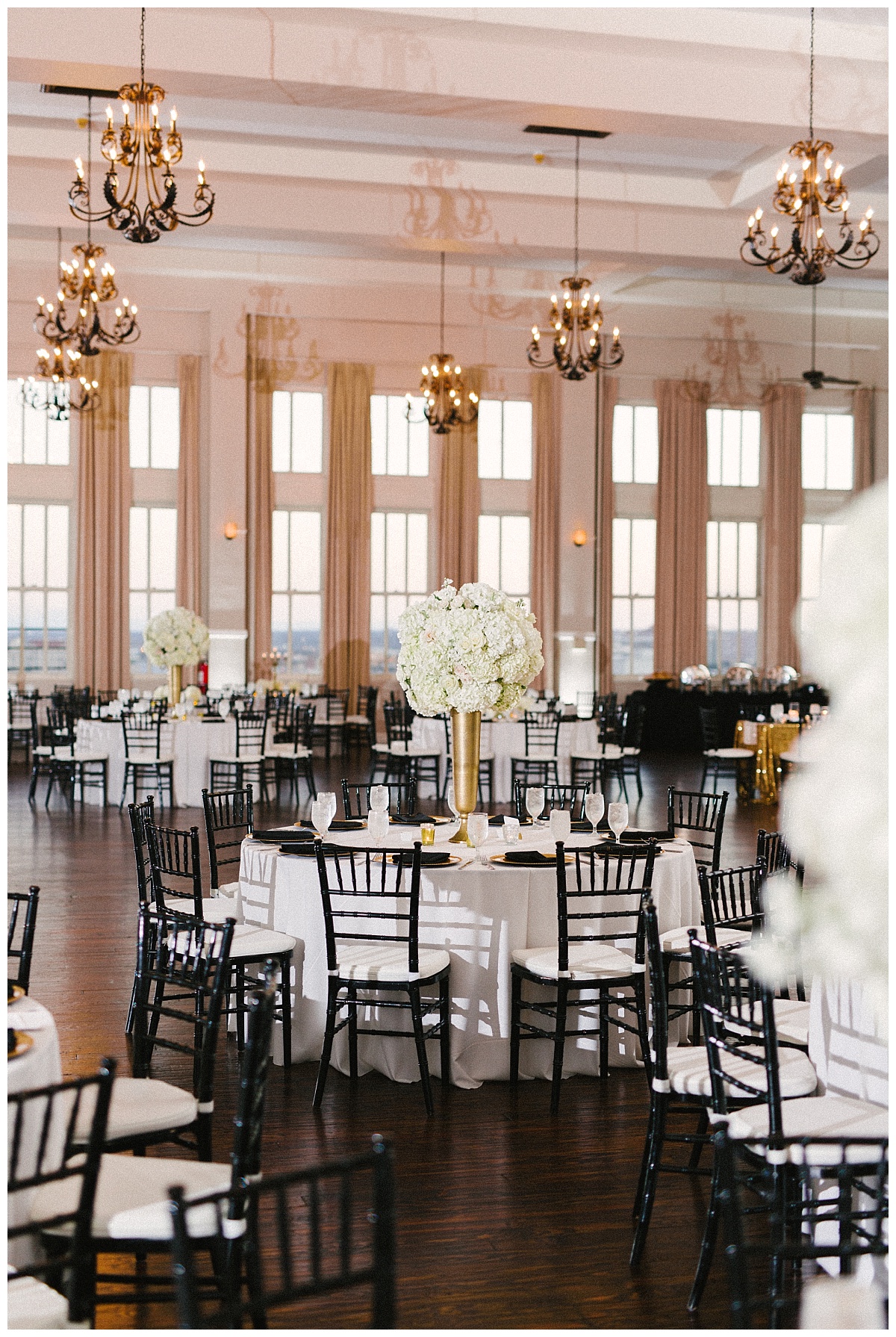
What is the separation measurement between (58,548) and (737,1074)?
47.9 ft

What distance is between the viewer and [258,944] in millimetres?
5020

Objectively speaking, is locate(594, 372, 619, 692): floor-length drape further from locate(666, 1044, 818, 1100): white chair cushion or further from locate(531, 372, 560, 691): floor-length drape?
locate(666, 1044, 818, 1100): white chair cushion

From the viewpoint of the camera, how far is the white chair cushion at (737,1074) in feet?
11.7

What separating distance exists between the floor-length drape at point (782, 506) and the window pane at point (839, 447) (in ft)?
2.40

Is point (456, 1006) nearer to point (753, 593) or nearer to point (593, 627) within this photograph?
point (593, 627)

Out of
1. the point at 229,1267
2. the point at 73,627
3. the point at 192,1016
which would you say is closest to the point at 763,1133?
the point at 229,1267

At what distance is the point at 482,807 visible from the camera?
1128 cm

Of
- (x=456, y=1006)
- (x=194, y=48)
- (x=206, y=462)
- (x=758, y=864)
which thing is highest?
(x=194, y=48)

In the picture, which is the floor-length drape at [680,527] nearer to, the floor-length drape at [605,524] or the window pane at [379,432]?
the floor-length drape at [605,524]

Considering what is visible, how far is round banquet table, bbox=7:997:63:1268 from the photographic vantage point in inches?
107

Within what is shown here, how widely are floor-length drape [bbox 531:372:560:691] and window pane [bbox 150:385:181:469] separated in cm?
494

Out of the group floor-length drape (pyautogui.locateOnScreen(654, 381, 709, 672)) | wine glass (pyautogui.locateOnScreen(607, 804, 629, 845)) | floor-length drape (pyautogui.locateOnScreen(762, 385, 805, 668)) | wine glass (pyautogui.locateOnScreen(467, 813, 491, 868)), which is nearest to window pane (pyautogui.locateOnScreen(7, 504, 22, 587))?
floor-length drape (pyautogui.locateOnScreen(654, 381, 709, 672))

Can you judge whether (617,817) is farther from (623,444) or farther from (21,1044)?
(623,444)

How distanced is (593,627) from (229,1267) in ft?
52.6
